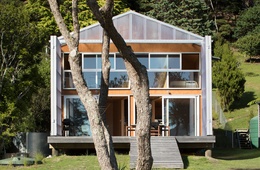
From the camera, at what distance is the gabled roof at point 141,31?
2158 centimetres

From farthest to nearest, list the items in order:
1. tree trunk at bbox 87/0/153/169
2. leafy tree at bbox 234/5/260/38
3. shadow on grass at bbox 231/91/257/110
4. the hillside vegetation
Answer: leafy tree at bbox 234/5/260/38
shadow on grass at bbox 231/91/257/110
the hillside vegetation
tree trunk at bbox 87/0/153/169

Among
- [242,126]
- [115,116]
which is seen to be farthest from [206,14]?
[115,116]

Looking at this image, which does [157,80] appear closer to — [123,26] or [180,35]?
[180,35]

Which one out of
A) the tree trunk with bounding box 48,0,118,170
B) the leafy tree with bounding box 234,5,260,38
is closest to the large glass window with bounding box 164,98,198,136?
the tree trunk with bounding box 48,0,118,170

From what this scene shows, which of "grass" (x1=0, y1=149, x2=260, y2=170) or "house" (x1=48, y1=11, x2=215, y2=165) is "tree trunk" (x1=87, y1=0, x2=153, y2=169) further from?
"house" (x1=48, y1=11, x2=215, y2=165)

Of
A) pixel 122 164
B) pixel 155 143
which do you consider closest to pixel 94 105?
pixel 122 164

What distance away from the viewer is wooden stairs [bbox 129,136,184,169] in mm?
17438

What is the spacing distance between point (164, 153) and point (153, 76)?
168 inches

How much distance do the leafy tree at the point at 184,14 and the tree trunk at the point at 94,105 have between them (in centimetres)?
3984

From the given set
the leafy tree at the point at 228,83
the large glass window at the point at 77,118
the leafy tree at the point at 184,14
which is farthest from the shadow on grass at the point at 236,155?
the leafy tree at the point at 184,14

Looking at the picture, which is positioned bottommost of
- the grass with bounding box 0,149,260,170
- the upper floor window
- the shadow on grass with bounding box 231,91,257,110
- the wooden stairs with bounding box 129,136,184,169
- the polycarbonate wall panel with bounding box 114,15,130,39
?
the grass with bounding box 0,149,260,170

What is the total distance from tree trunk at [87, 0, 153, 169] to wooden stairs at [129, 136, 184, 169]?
25.7ft

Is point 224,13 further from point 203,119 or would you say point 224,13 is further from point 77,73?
point 77,73

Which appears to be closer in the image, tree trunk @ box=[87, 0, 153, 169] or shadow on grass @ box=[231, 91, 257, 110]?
tree trunk @ box=[87, 0, 153, 169]
